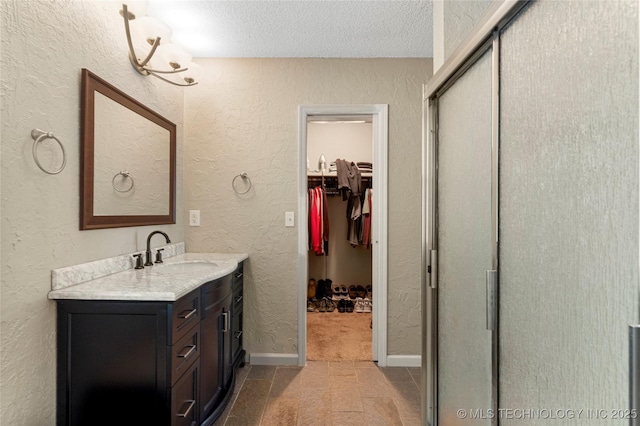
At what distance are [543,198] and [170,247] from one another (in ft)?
7.53

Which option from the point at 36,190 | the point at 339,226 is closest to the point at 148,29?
the point at 36,190

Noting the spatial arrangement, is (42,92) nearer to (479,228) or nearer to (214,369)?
(214,369)

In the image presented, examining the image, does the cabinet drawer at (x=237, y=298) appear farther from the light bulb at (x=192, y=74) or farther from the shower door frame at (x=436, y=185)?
the light bulb at (x=192, y=74)

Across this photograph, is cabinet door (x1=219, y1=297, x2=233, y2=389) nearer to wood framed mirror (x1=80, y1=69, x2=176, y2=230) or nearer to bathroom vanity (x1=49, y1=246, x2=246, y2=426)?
bathroom vanity (x1=49, y1=246, x2=246, y2=426)

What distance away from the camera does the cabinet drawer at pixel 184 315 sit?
4.48 ft

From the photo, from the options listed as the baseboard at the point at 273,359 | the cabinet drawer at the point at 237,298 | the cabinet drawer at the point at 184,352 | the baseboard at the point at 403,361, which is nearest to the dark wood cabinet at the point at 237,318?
the cabinet drawer at the point at 237,298

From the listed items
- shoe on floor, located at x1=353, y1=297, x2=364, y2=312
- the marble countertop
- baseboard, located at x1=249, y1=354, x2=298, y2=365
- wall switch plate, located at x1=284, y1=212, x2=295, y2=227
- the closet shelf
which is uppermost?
the closet shelf

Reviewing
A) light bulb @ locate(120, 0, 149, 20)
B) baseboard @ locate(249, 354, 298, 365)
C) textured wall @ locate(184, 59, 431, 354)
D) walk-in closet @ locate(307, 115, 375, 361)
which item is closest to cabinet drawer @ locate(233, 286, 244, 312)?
textured wall @ locate(184, 59, 431, 354)

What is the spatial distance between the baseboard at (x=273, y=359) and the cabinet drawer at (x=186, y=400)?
37.9 inches

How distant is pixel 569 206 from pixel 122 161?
206cm

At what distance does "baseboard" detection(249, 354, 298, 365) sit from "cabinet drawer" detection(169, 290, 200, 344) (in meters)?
1.14

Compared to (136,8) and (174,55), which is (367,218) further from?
(136,8)

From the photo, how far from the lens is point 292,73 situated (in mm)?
2580

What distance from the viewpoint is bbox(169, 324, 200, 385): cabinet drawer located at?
4.46ft
